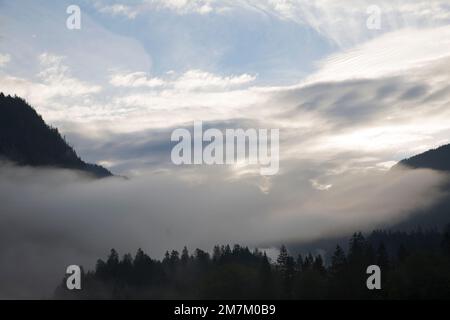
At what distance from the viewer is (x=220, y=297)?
141m

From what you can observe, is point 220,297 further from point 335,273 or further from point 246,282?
point 335,273

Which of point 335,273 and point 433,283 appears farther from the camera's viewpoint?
point 335,273

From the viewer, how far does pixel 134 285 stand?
199 metres

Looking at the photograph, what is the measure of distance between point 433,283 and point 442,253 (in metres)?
33.5

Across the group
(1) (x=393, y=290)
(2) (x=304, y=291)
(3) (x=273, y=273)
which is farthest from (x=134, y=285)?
(1) (x=393, y=290)
